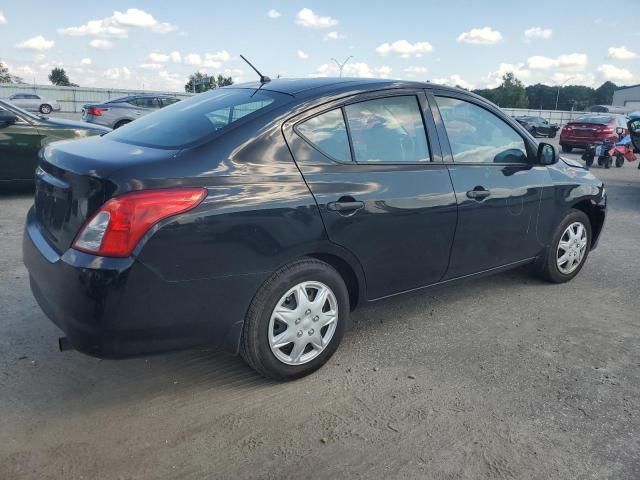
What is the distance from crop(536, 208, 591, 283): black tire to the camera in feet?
14.5

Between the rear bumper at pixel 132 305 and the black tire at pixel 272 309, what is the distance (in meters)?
0.06

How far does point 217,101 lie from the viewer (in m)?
3.32

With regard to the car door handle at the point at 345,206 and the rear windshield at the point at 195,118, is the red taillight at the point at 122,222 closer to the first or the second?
the rear windshield at the point at 195,118

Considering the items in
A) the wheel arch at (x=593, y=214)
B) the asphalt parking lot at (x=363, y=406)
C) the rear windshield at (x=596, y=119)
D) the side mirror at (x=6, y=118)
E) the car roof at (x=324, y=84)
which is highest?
the rear windshield at (x=596, y=119)

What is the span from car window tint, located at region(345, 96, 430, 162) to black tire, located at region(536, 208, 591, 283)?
5.43 ft

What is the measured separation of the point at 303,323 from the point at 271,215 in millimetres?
634

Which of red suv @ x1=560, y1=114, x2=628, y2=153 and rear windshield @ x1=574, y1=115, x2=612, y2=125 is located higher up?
rear windshield @ x1=574, y1=115, x2=612, y2=125

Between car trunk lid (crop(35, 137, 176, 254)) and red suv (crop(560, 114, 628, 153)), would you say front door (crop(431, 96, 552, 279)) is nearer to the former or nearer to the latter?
car trunk lid (crop(35, 137, 176, 254))

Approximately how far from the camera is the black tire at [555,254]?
173 inches

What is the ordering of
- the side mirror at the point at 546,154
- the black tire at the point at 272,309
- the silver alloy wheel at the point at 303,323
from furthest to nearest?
the side mirror at the point at 546,154 < the silver alloy wheel at the point at 303,323 < the black tire at the point at 272,309

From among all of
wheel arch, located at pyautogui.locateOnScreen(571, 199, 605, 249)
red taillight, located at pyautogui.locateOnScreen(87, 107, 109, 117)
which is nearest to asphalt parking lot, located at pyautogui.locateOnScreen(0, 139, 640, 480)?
wheel arch, located at pyautogui.locateOnScreen(571, 199, 605, 249)

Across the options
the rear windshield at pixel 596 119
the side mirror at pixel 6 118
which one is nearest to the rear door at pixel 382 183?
the side mirror at pixel 6 118

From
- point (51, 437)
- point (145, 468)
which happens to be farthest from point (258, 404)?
point (51, 437)

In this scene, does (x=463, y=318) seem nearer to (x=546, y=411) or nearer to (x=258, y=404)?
(x=546, y=411)
